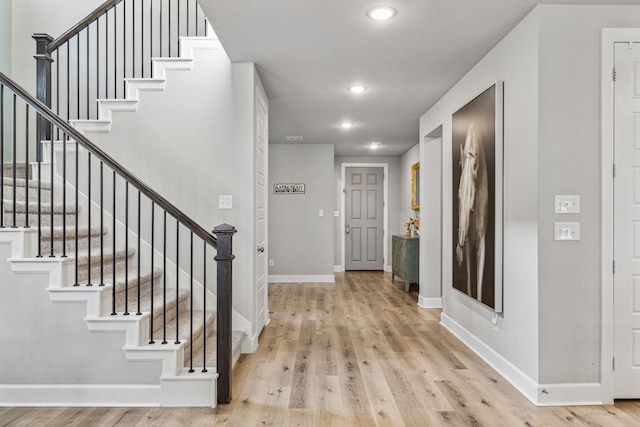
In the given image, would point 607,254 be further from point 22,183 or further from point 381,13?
point 22,183

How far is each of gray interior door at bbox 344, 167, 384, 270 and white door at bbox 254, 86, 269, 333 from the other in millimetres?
4431

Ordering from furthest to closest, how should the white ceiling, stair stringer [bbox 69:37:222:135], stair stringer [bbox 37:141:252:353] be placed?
1. stair stringer [bbox 69:37:222:135]
2. stair stringer [bbox 37:141:252:353]
3. the white ceiling

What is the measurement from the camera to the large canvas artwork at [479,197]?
9.58ft

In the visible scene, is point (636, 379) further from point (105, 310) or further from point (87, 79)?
point (87, 79)

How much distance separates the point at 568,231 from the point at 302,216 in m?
5.09

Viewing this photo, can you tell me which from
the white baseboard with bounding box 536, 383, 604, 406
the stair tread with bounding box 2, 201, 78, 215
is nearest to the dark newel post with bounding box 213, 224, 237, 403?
the stair tread with bounding box 2, 201, 78, 215

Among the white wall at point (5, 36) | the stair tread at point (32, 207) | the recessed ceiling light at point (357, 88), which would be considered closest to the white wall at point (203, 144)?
the stair tread at point (32, 207)

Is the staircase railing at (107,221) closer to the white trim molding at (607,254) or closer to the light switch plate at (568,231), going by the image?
the light switch plate at (568,231)

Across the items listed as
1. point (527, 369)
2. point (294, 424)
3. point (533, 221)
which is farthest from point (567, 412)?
point (294, 424)

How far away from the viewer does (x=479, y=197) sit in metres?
3.20

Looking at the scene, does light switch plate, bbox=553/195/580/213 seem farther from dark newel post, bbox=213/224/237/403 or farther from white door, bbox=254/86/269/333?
white door, bbox=254/86/269/333

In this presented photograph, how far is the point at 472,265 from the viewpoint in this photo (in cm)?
334

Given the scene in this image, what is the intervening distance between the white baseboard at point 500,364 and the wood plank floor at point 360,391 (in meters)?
0.05

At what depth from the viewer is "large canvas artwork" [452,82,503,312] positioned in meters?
2.92
